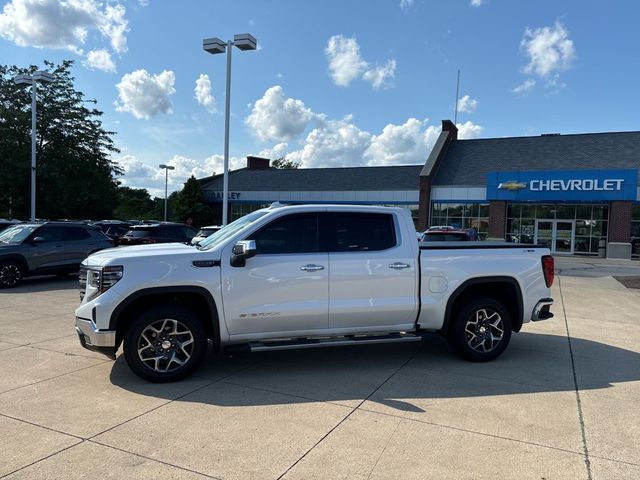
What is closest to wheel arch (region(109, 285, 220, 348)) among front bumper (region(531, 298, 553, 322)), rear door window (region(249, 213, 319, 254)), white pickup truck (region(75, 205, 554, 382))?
white pickup truck (region(75, 205, 554, 382))

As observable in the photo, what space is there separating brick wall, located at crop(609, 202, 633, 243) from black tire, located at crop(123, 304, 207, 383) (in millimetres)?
30917

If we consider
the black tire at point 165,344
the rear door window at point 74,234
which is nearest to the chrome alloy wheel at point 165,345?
the black tire at point 165,344

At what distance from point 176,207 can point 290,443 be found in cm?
4337

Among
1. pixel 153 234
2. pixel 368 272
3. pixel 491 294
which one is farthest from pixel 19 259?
pixel 491 294

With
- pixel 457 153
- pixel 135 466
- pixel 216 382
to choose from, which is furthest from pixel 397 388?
pixel 457 153

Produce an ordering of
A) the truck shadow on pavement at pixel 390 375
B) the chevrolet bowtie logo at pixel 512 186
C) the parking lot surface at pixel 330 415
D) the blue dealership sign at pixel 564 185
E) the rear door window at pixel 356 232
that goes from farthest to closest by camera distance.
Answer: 1. the chevrolet bowtie logo at pixel 512 186
2. the blue dealership sign at pixel 564 185
3. the rear door window at pixel 356 232
4. the truck shadow on pavement at pixel 390 375
5. the parking lot surface at pixel 330 415

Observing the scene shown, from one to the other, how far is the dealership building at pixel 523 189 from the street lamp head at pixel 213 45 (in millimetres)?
21183

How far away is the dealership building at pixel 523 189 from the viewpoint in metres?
30.0

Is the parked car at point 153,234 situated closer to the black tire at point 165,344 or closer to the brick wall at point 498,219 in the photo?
the black tire at point 165,344

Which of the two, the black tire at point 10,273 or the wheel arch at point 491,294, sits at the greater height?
the wheel arch at point 491,294

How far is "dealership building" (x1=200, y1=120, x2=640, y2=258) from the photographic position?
30.0m

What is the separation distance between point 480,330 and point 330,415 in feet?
8.48

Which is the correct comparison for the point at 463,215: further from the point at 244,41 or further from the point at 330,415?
the point at 330,415

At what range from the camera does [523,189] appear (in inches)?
1240
